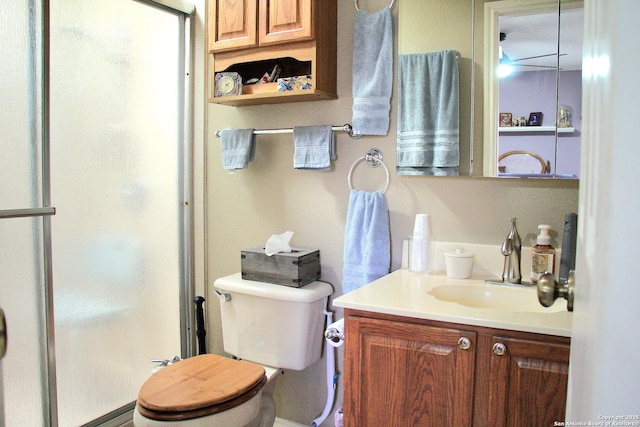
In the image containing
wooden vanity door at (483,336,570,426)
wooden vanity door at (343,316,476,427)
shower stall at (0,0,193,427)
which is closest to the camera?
wooden vanity door at (483,336,570,426)

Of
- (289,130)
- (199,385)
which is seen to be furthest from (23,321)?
(289,130)

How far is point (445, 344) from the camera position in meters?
1.29

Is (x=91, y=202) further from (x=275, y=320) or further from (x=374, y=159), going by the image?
(x=374, y=159)

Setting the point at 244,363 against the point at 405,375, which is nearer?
the point at 405,375

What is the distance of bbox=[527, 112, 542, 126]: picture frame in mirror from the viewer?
1585 mm

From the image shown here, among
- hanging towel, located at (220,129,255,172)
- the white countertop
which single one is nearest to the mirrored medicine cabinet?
Result: the white countertop

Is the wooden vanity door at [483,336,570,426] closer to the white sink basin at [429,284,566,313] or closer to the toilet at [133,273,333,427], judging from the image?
the white sink basin at [429,284,566,313]

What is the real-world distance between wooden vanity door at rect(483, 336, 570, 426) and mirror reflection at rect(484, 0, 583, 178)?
63 centimetres

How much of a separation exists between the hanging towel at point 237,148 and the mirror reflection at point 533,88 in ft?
3.06

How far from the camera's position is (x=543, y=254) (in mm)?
1600

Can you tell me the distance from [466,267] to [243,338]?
90cm

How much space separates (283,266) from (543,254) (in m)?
0.91

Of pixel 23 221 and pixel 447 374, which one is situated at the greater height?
pixel 23 221

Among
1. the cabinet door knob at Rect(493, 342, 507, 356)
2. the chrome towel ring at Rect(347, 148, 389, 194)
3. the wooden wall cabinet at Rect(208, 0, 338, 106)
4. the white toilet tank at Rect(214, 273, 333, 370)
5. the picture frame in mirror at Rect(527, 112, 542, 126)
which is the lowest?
the white toilet tank at Rect(214, 273, 333, 370)
